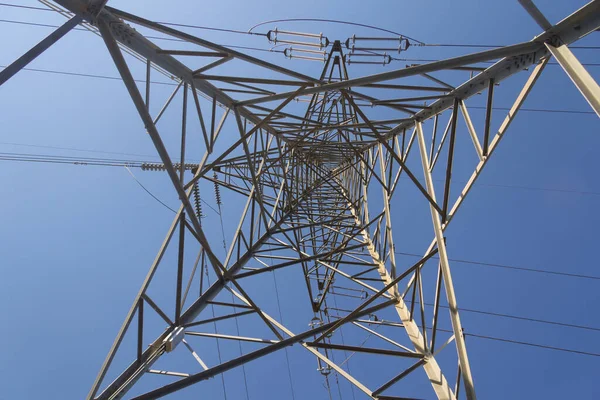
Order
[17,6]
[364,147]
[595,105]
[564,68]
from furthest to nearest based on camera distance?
[364,147]
[17,6]
[564,68]
[595,105]

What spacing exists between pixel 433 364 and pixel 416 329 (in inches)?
29.9

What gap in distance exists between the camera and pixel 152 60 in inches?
188

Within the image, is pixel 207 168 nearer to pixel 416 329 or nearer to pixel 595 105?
pixel 416 329

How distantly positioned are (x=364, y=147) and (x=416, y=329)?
7.75 m

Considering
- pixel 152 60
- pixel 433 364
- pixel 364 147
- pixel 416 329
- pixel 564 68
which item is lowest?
pixel 433 364

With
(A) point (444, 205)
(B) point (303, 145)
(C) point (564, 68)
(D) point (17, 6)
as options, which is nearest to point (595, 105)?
(C) point (564, 68)

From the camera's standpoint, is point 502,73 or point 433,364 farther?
point 433,364

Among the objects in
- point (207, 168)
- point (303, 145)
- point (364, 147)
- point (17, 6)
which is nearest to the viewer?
point (17, 6)

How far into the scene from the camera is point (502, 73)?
182 inches

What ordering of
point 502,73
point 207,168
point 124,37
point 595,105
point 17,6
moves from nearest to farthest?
point 595,105 → point 124,37 → point 502,73 → point 17,6 → point 207,168

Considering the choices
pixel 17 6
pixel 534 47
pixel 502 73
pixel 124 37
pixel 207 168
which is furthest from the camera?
pixel 207 168

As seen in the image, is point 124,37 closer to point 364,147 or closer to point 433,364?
point 433,364

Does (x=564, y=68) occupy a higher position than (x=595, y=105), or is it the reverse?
(x=564, y=68)

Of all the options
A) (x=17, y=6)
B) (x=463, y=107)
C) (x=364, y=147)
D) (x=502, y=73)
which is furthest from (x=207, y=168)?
(x=364, y=147)
